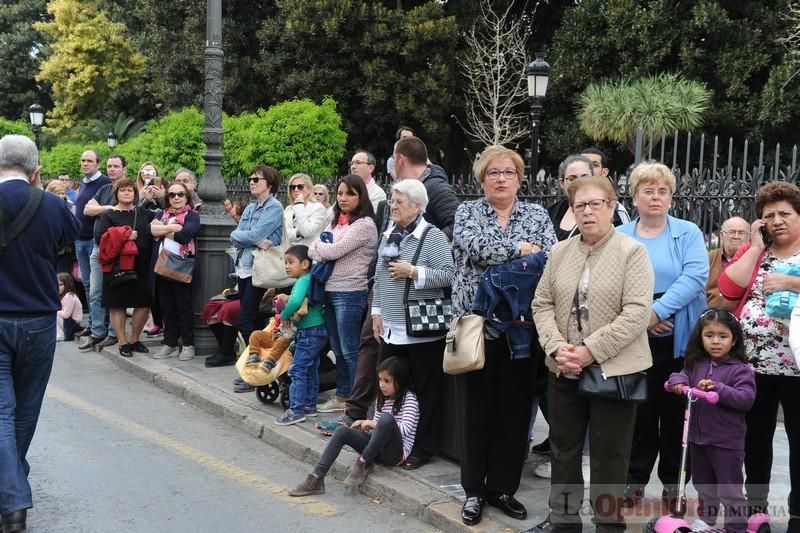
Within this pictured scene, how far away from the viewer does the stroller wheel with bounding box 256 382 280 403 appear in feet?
25.5

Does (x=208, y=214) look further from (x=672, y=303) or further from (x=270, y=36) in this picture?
(x=270, y=36)

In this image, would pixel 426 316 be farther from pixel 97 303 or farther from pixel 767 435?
pixel 97 303

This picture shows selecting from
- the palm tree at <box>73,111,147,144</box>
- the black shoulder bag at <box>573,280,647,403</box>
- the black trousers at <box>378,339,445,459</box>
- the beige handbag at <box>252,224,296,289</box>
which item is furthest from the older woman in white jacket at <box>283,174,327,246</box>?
the palm tree at <box>73,111,147,144</box>

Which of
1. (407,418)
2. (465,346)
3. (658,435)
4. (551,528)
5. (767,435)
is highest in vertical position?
A: (465,346)

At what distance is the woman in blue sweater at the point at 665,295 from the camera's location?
4.94 m

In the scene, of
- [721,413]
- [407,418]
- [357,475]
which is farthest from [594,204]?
[357,475]

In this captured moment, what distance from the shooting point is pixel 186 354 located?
9.77m

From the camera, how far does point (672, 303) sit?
4.88m

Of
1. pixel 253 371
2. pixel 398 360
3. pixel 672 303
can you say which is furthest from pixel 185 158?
pixel 672 303

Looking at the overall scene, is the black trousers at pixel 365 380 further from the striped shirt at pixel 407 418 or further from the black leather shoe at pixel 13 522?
the black leather shoe at pixel 13 522

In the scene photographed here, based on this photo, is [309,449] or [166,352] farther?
[166,352]

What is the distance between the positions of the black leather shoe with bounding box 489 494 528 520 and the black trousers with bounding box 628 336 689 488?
720 mm

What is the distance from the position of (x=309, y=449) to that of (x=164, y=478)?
1.07 meters

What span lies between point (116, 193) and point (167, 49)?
18662mm
